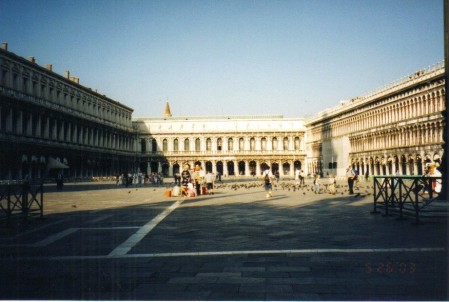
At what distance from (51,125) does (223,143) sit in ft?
152

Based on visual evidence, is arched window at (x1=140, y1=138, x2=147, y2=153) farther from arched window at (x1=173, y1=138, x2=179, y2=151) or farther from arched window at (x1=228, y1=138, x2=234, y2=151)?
arched window at (x1=228, y1=138, x2=234, y2=151)

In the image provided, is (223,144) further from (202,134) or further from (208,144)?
(202,134)

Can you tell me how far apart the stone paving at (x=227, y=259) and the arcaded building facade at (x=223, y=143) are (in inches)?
3211

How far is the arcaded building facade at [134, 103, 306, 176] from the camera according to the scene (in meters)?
93.2

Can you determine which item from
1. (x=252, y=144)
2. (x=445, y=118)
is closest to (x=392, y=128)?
(x=445, y=118)

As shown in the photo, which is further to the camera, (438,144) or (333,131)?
(333,131)

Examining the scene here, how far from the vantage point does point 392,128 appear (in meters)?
51.3

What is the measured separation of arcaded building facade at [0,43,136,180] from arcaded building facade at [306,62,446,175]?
34.3 meters

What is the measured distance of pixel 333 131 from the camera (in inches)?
2805

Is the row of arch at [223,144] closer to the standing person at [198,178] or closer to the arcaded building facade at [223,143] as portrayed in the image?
the arcaded building facade at [223,143]

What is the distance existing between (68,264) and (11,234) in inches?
170

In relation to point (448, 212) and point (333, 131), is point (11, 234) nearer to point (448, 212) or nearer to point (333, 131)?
point (448, 212)

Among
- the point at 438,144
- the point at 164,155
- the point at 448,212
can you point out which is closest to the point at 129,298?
the point at 448,212

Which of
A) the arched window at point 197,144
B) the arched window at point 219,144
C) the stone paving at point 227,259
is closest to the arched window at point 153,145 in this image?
the arched window at point 197,144
